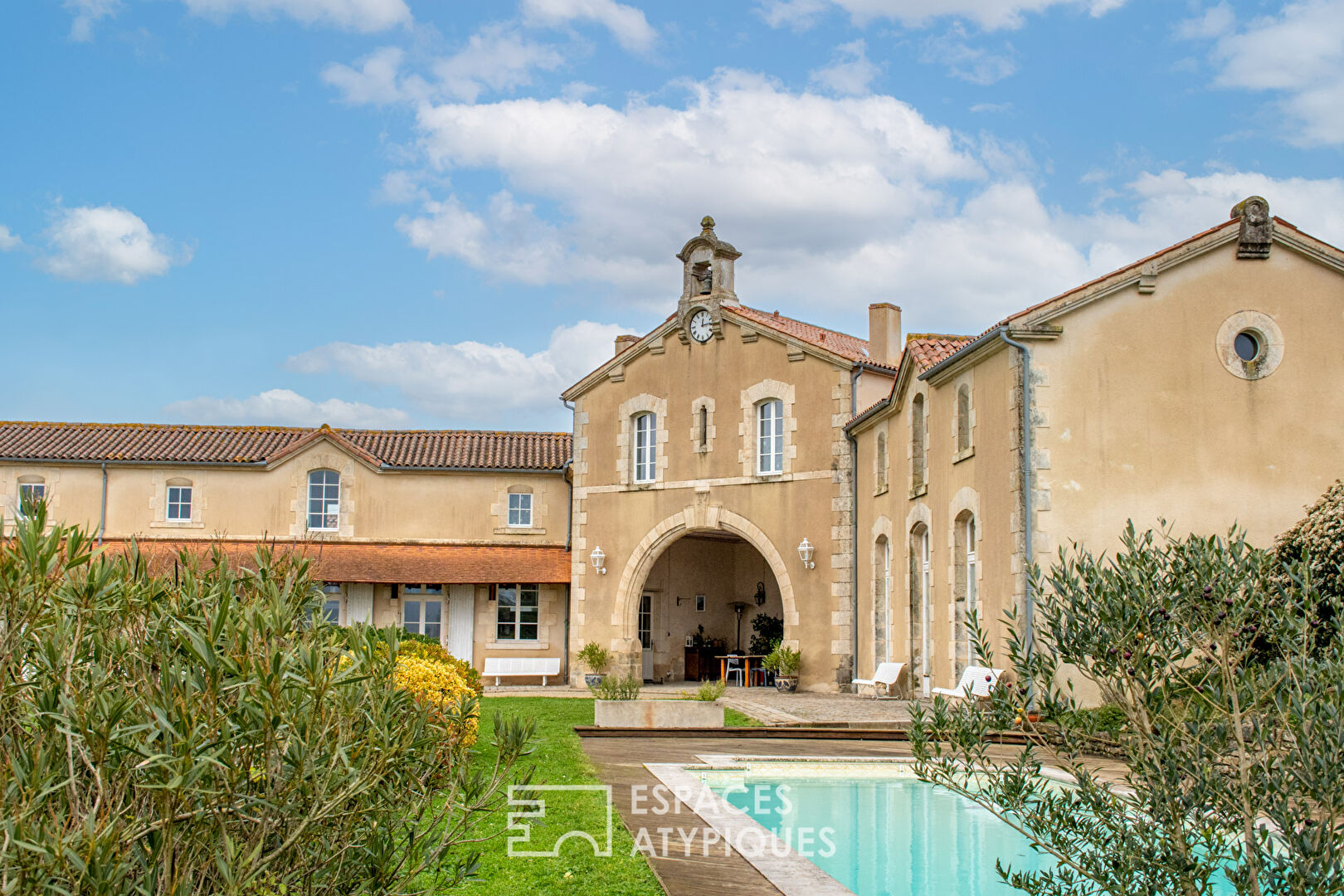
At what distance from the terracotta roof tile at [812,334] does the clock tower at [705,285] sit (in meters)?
0.36

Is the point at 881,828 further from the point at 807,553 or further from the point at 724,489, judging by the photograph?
the point at 724,489

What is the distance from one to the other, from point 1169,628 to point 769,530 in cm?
1886

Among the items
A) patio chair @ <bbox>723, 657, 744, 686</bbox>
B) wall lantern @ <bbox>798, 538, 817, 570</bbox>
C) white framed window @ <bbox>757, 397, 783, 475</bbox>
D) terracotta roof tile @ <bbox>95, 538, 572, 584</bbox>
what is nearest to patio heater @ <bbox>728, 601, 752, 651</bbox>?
patio chair @ <bbox>723, 657, 744, 686</bbox>

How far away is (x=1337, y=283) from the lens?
15523 mm

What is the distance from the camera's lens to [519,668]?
26.1 m

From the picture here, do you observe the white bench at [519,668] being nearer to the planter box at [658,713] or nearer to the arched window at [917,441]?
the arched window at [917,441]

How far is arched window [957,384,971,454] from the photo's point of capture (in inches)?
666

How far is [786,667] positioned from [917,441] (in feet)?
17.6

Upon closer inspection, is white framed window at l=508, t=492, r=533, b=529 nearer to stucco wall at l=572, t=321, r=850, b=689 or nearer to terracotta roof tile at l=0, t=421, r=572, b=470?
terracotta roof tile at l=0, t=421, r=572, b=470

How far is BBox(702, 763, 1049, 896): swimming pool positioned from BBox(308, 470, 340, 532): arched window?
57.0 ft

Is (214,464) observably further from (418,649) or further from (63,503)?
(418,649)

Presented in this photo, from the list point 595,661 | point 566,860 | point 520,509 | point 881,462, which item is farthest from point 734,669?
point 566,860

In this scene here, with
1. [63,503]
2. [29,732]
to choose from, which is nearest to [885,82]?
[29,732]

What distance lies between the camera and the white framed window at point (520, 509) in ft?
90.5
